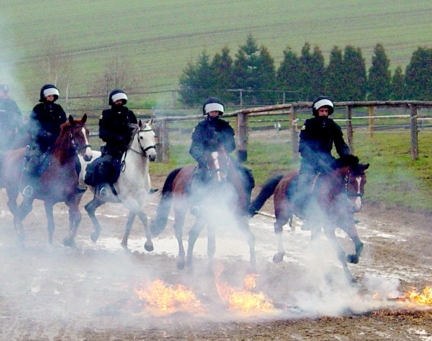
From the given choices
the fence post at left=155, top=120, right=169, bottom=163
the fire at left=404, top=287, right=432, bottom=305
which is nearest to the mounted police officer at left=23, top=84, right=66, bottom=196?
the fire at left=404, top=287, right=432, bottom=305

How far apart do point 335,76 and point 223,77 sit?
6.30 meters

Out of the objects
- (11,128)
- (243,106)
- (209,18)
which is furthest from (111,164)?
(209,18)

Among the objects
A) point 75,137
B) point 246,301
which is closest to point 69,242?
point 75,137

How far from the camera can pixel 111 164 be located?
546 inches

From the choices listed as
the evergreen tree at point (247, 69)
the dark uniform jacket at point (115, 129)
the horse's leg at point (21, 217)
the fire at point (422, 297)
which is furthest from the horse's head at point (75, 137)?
the evergreen tree at point (247, 69)

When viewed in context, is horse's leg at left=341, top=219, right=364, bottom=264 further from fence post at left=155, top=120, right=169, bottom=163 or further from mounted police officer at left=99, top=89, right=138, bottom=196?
→ fence post at left=155, top=120, right=169, bottom=163

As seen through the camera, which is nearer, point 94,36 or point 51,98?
point 51,98

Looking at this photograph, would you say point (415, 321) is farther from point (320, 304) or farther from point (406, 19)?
point (406, 19)

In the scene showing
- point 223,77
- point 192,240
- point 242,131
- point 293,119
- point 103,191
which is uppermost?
point 223,77

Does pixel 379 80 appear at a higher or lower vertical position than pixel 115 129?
higher

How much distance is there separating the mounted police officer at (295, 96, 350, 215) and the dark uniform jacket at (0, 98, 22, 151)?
6449 millimetres

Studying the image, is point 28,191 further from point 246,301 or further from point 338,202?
point 246,301

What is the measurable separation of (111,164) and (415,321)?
649 cm

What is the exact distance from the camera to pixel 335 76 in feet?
152
